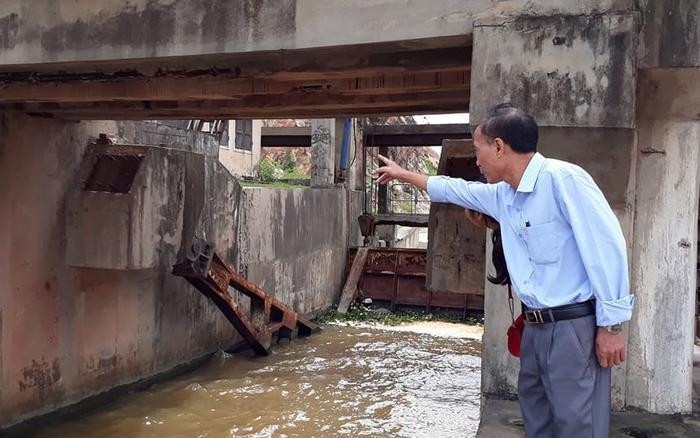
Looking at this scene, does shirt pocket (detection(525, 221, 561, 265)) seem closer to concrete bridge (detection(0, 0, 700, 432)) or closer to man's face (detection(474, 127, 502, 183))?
man's face (detection(474, 127, 502, 183))

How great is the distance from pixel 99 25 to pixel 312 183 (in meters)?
10.8

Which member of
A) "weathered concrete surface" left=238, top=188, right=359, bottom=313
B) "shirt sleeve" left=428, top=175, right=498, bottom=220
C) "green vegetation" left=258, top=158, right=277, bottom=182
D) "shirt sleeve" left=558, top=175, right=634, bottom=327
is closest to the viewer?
"shirt sleeve" left=558, top=175, right=634, bottom=327

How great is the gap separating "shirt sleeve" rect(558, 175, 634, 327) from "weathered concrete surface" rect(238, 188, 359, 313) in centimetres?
822

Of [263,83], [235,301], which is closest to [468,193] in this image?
[263,83]

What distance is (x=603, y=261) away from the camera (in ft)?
7.86

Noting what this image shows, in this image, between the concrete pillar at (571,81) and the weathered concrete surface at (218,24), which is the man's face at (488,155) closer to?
the concrete pillar at (571,81)

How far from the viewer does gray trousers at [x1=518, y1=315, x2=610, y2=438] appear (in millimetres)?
2457

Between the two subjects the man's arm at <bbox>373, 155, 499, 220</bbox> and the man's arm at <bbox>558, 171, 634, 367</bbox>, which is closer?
the man's arm at <bbox>558, 171, 634, 367</bbox>

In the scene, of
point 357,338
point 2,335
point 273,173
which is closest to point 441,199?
point 2,335

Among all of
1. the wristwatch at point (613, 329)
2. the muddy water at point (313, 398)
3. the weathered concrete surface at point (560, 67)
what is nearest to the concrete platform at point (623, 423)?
the wristwatch at point (613, 329)

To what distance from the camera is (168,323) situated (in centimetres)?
869

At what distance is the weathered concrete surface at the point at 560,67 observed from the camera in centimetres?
308

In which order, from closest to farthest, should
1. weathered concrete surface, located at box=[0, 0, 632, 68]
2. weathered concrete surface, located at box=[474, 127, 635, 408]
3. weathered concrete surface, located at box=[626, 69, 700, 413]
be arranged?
1. weathered concrete surface, located at box=[474, 127, 635, 408]
2. weathered concrete surface, located at box=[0, 0, 632, 68]
3. weathered concrete surface, located at box=[626, 69, 700, 413]

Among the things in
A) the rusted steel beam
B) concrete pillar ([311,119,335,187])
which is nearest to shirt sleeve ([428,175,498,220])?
the rusted steel beam
